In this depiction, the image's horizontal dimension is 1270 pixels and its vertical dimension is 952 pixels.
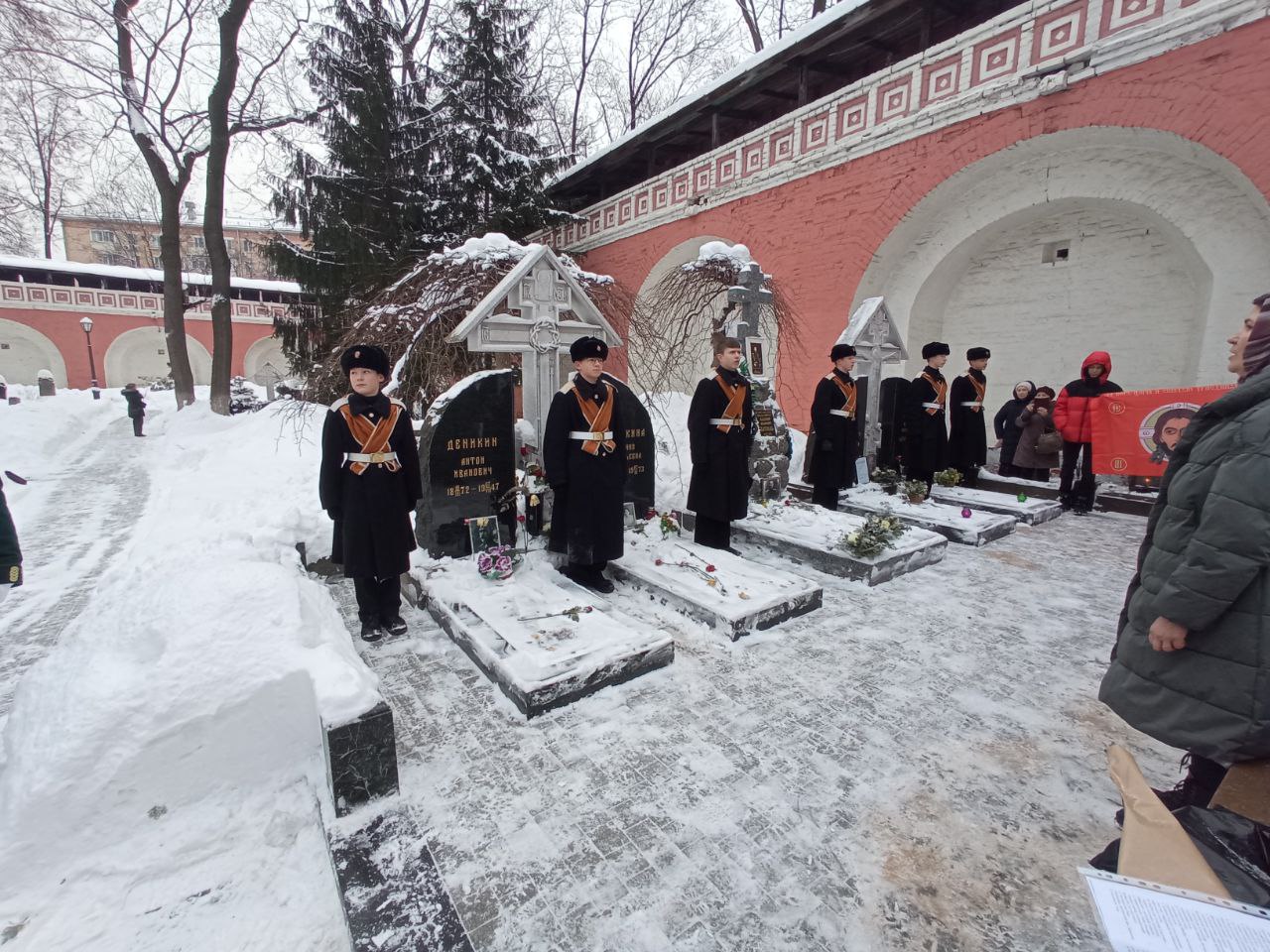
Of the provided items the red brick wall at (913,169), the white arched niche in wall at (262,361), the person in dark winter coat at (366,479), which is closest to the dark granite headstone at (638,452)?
the person in dark winter coat at (366,479)

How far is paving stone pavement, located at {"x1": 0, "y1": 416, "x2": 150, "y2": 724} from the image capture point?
3682 millimetres

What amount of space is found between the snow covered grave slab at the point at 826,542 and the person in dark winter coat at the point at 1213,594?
2.66 meters

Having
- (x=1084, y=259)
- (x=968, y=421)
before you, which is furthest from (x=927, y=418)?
(x=1084, y=259)

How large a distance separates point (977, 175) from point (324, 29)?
12669 mm

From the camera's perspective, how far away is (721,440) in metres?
4.96

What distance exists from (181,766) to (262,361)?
34192 mm

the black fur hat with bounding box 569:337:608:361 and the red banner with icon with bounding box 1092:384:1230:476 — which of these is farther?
the red banner with icon with bounding box 1092:384:1230:476

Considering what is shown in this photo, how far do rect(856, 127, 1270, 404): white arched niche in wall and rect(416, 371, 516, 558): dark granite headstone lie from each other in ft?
22.1

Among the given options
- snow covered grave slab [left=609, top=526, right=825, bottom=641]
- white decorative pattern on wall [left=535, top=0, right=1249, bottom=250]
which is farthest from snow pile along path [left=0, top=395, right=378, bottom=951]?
white decorative pattern on wall [left=535, top=0, right=1249, bottom=250]

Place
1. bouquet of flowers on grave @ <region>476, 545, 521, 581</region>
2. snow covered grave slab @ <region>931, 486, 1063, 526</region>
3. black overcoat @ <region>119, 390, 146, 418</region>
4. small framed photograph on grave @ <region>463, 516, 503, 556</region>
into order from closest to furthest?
bouquet of flowers on grave @ <region>476, 545, 521, 581</region>, small framed photograph on grave @ <region>463, 516, 503, 556</region>, snow covered grave slab @ <region>931, 486, 1063, 526</region>, black overcoat @ <region>119, 390, 146, 418</region>

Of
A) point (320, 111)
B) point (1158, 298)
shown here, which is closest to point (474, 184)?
point (320, 111)

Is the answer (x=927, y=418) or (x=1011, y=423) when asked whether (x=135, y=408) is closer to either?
(x=927, y=418)

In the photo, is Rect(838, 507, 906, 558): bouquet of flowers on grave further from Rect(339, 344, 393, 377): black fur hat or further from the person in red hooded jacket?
Rect(339, 344, 393, 377): black fur hat

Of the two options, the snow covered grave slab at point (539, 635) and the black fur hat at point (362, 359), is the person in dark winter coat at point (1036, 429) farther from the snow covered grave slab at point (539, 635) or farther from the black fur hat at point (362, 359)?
the black fur hat at point (362, 359)
